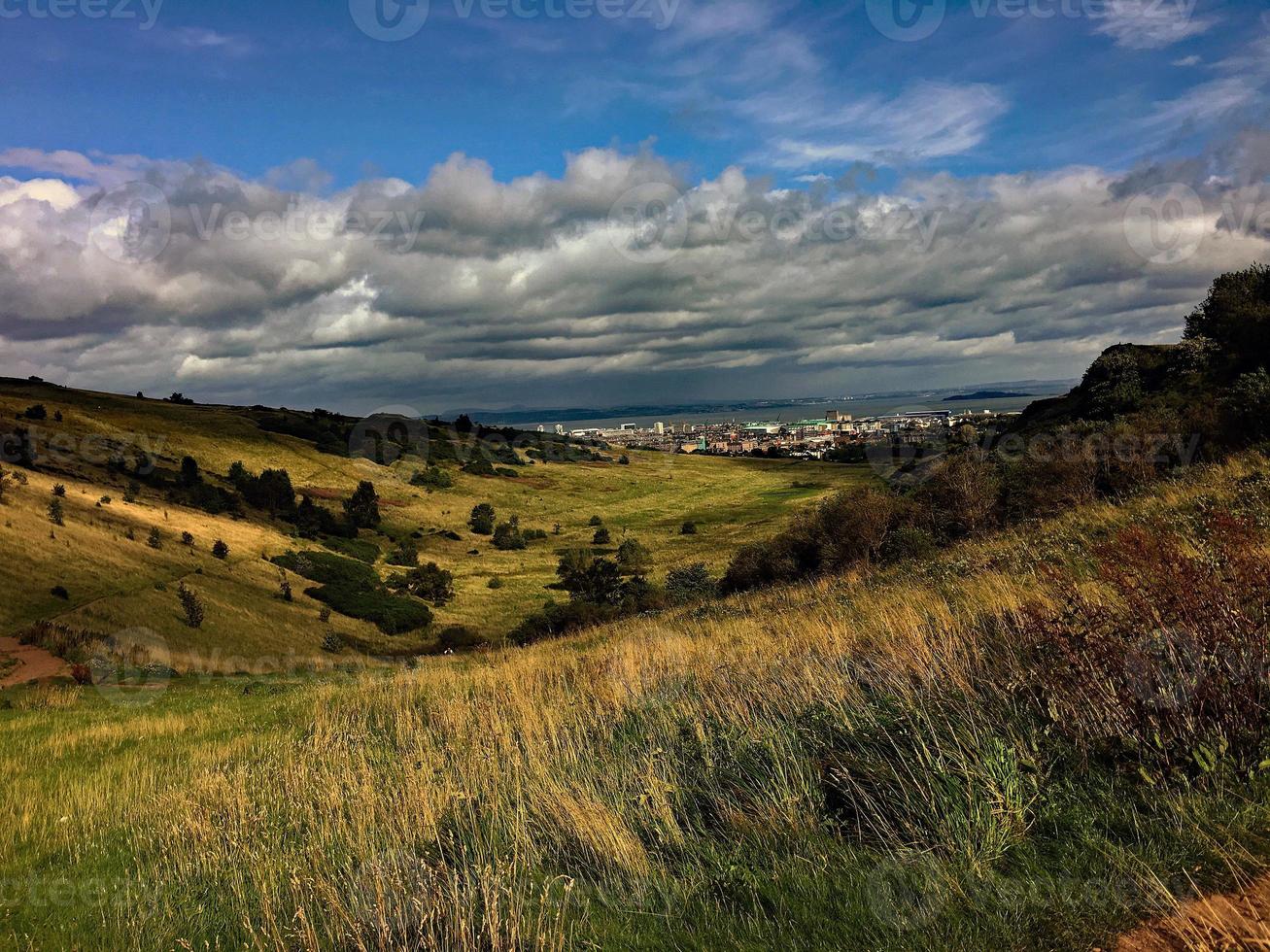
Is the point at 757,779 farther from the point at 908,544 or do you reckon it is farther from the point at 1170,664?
the point at 908,544

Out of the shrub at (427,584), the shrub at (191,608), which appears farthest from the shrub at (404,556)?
the shrub at (191,608)

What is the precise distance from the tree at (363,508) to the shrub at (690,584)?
122 feet

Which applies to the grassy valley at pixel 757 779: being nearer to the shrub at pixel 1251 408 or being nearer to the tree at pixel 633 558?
the shrub at pixel 1251 408

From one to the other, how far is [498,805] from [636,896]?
1893 mm

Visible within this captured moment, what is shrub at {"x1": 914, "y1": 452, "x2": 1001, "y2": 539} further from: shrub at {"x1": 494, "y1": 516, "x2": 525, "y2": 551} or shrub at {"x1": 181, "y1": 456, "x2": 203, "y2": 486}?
shrub at {"x1": 181, "y1": 456, "x2": 203, "y2": 486}

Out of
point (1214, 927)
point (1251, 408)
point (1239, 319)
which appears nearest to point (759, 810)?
point (1214, 927)

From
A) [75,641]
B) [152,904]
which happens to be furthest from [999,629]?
[75,641]

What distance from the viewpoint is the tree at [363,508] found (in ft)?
238

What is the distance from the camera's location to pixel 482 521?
81562 mm

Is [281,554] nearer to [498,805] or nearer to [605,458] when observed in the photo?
[498,805]

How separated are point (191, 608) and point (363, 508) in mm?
42173

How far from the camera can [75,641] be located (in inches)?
966

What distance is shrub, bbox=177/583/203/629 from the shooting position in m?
32.3

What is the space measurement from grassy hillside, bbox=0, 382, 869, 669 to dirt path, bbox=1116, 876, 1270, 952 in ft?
106
